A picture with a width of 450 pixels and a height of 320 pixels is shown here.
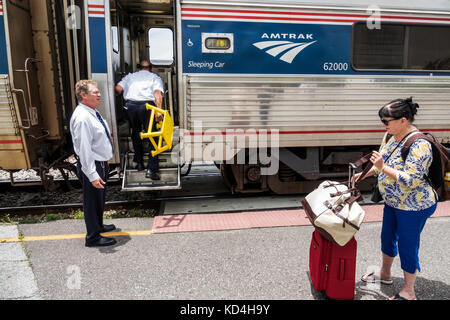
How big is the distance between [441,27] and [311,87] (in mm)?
2285

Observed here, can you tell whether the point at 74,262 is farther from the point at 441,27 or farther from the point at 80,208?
the point at 441,27

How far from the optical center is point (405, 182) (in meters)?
2.46

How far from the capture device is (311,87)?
4.99m

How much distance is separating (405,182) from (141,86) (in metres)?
3.71

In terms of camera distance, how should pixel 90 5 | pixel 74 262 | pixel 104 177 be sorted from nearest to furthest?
1. pixel 74 262
2. pixel 104 177
3. pixel 90 5

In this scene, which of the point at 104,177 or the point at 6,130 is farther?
the point at 6,130

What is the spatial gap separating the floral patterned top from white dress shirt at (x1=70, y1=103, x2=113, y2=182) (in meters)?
2.69

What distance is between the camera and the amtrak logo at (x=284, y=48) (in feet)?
15.8

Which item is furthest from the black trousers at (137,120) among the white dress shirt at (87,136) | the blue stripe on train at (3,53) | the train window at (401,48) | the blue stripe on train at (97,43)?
the train window at (401,48)

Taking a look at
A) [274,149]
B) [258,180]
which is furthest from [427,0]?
[258,180]

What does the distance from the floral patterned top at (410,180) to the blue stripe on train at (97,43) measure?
3.64 m
